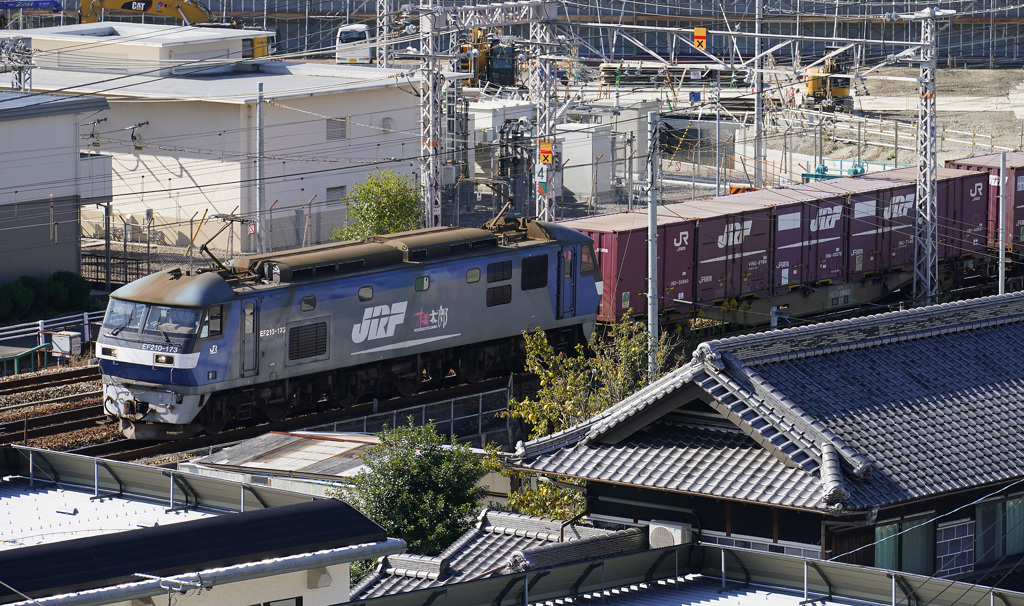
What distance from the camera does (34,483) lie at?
18531 millimetres

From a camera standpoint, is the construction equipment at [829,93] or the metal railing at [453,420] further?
the construction equipment at [829,93]

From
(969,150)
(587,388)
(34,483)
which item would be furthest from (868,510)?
(969,150)

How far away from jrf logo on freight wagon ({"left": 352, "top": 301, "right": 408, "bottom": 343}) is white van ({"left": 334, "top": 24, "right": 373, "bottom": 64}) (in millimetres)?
41335

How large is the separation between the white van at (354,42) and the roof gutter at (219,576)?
58986 millimetres

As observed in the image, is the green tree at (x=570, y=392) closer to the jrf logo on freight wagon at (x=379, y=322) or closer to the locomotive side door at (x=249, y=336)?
the jrf logo on freight wagon at (x=379, y=322)

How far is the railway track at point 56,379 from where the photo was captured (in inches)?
1298

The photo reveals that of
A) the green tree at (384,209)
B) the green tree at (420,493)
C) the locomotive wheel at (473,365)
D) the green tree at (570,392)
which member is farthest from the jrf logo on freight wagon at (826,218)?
the green tree at (420,493)

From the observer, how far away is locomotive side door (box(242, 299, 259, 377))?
94.2 feet

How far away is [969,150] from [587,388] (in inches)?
1834

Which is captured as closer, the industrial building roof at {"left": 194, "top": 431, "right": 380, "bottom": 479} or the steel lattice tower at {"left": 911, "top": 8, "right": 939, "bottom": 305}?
the industrial building roof at {"left": 194, "top": 431, "right": 380, "bottom": 479}

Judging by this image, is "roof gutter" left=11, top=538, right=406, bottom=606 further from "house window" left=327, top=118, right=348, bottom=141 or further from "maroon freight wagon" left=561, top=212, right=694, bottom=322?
"house window" left=327, top=118, right=348, bottom=141

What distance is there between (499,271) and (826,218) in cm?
1078

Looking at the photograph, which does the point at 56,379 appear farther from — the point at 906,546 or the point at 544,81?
the point at 906,546

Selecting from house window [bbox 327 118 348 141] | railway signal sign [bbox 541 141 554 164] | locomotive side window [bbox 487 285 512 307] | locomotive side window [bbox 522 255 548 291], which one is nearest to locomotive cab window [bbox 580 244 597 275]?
locomotive side window [bbox 522 255 548 291]
